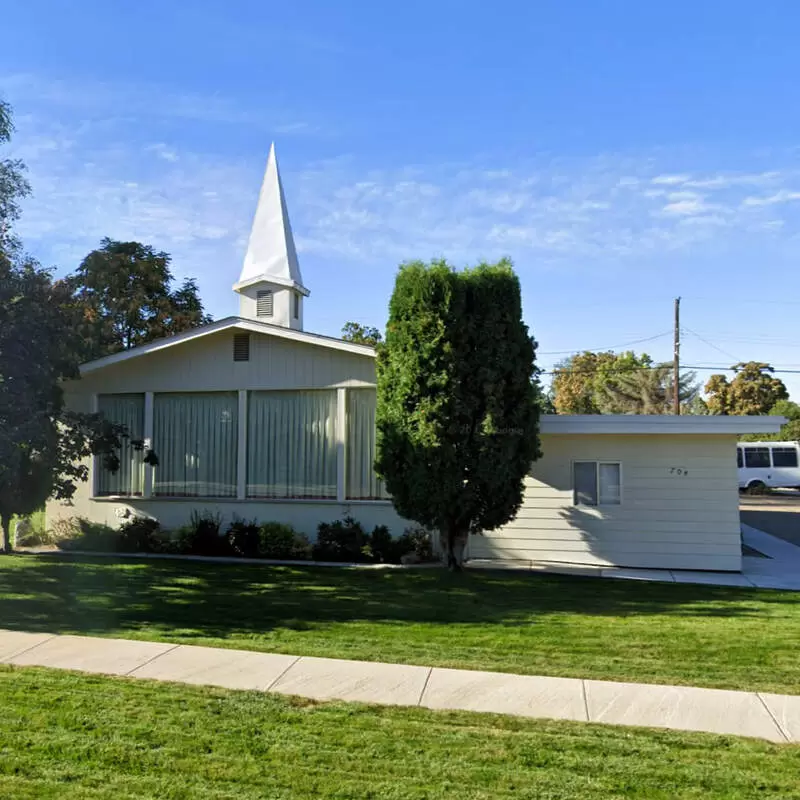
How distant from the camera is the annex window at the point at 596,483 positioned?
11.8 meters

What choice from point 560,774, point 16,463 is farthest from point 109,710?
point 16,463

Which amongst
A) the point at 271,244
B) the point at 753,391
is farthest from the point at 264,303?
the point at 753,391

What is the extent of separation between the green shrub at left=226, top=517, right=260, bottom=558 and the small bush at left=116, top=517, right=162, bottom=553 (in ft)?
4.72

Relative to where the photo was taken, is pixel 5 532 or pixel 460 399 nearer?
pixel 460 399

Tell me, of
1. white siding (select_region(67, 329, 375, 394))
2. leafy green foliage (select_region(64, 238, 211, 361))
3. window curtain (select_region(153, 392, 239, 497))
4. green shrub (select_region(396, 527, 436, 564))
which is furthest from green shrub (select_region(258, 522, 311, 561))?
leafy green foliage (select_region(64, 238, 211, 361))

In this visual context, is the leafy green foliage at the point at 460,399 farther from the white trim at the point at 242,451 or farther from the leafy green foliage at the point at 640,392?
the leafy green foliage at the point at 640,392

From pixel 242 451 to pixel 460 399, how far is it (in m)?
4.61

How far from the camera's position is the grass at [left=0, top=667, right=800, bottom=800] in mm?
3779

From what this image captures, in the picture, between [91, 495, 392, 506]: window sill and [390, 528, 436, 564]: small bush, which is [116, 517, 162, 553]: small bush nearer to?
[91, 495, 392, 506]: window sill

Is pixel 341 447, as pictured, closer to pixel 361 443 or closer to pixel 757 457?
pixel 361 443

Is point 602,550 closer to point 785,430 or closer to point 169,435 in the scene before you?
point 169,435

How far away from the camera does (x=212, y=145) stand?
41.2ft

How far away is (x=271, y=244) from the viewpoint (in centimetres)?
1580

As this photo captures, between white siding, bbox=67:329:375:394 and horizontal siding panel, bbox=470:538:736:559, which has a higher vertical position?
white siding, bbox=67:329:375:394
